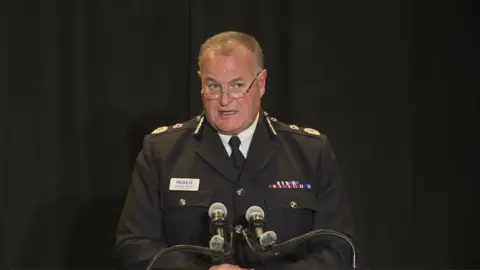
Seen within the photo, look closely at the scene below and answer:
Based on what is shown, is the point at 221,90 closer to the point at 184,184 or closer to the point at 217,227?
the point at 184,184

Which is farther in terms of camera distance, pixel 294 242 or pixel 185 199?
pixel 185 199

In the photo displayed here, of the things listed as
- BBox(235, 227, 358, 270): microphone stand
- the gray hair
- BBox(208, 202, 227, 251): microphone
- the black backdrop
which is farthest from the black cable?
the black backdrop

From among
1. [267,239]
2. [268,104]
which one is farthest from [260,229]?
[268,104]

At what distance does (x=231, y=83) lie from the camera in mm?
2172

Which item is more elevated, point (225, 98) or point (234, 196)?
point (225, 98)

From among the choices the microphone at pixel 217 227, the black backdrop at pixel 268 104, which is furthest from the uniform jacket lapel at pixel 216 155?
the black backdrop at pixel 268 104

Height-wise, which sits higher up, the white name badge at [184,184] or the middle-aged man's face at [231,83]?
the middle-aged man's face at [231,83]

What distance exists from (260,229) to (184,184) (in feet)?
1.62

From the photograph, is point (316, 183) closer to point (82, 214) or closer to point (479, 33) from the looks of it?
point (82, 214)

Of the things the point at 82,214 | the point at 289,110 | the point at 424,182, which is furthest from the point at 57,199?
the point at 424,182

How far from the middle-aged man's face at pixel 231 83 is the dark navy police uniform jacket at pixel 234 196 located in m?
0.11

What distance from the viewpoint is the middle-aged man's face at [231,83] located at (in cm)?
216

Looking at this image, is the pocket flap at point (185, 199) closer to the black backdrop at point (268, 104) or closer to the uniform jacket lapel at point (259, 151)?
the uniform jacket lapel at point (259, 151)

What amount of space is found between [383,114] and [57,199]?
151 cm
